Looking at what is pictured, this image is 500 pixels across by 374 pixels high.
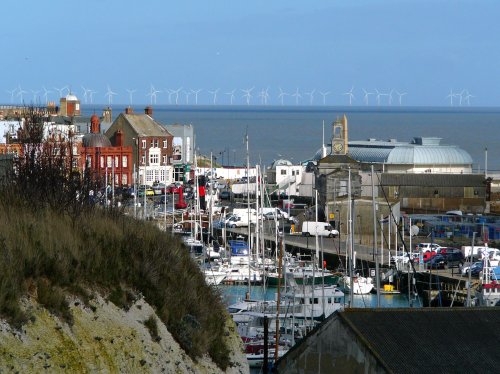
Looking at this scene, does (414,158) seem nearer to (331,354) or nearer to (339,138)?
(339,138)

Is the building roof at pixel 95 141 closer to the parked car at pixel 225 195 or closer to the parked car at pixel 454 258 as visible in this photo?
the parked car at pixel 225 195

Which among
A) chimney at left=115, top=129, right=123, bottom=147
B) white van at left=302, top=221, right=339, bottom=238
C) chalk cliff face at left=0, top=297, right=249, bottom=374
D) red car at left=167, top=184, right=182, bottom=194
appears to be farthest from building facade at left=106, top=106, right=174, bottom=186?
chalk cliff face at left=0, top=297, right=249, bottom=374

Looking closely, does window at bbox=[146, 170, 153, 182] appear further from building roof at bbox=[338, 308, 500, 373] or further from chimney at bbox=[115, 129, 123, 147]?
building roof at bbox=[338, 308, 500, 373]

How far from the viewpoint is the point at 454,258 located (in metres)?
44.8

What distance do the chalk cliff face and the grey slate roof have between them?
168 ft

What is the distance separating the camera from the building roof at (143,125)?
246 ft

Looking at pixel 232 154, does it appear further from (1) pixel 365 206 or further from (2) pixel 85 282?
(2) pixel 85 282

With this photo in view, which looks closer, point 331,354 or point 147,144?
point 331,354

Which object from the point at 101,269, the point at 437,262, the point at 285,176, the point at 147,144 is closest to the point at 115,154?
the point at 147,144

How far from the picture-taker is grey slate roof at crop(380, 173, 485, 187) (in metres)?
64.4

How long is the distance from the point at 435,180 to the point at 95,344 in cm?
5413

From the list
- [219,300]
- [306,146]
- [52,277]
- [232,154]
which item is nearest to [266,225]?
[219,300]

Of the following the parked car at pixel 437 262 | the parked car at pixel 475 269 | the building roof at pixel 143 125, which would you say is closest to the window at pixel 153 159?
Result: the building roof at pixel 143 125

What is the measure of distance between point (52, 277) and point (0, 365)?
68.8 inches
